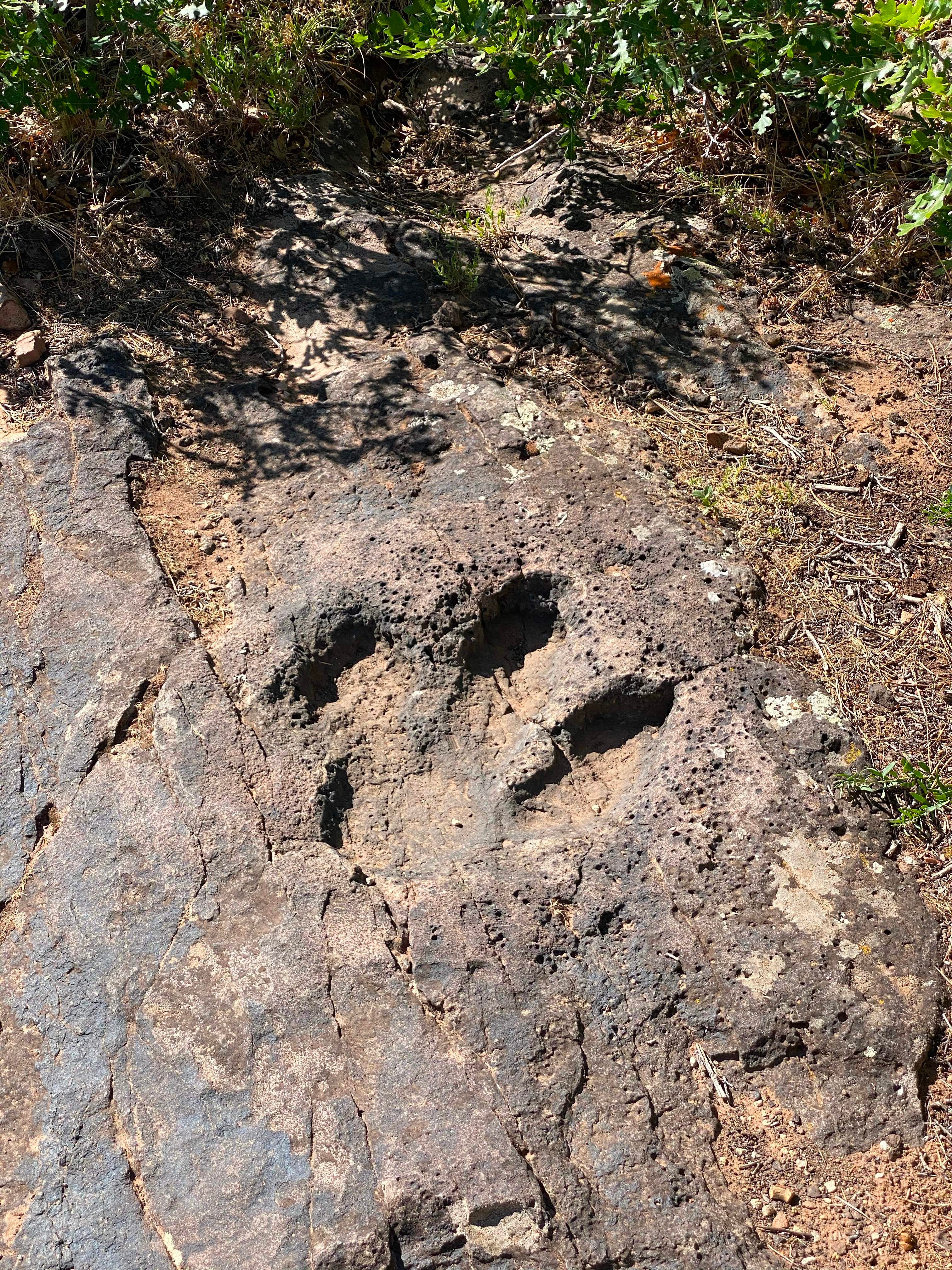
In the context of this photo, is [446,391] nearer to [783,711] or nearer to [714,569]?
[714,569]

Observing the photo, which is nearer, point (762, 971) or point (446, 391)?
point (762, 971)

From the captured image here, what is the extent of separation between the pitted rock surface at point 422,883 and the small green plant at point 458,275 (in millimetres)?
649

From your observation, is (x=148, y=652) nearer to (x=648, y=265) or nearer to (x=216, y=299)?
(x=216, y=299)

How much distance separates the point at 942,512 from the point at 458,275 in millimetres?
1705

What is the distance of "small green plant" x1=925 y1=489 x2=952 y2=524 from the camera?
2.53m

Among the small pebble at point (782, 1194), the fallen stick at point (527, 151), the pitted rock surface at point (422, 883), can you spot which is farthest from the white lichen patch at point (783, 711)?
Result: the fallen stick at point (527, 151)

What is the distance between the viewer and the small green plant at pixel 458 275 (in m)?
3.41

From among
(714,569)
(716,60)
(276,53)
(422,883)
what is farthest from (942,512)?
(276,53)

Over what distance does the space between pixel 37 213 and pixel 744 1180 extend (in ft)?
11.9

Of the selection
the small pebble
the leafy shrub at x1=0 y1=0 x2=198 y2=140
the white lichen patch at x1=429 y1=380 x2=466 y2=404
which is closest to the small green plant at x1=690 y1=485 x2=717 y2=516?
the white lichen patch at x1=429 y1=380 x2=466 y2=404

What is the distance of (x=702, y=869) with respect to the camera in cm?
217

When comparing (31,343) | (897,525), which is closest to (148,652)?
(31,343)

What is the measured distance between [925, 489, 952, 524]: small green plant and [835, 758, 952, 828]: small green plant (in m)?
0.63

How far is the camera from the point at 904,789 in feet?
7.59
